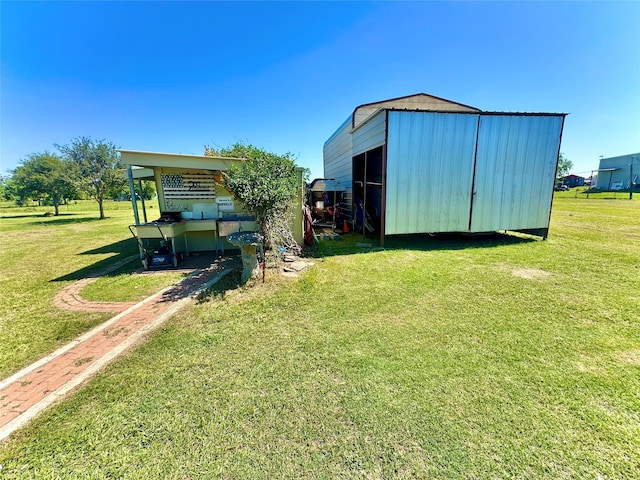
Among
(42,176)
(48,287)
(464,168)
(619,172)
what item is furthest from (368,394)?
(619,172)

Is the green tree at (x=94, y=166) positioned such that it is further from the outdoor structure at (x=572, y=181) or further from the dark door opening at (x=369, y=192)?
the outdoor structure at (x=572, y=181)

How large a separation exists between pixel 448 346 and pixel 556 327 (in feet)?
5.04

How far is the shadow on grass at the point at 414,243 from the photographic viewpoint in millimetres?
6762

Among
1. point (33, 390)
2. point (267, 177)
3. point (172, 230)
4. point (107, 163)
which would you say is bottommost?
point (33, 390)

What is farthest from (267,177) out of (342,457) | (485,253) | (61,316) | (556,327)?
(485,253)

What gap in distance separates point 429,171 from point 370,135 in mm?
2070

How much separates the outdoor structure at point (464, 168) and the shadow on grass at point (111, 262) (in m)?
6.56

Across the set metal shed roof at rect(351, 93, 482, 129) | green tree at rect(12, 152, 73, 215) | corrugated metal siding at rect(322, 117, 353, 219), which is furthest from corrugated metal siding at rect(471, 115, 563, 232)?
green tree at rect(12, 152, 73, 215)

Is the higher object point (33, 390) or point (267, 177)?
point (267, 177)

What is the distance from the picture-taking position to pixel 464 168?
668 cm

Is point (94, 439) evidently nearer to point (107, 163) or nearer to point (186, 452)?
point (186, 452)

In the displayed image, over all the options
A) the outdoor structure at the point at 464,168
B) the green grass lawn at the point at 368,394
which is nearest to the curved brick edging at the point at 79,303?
the green grass lawn at the point at 368,394

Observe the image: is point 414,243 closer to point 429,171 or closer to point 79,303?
point 429,171

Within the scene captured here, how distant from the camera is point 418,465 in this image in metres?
1.52
